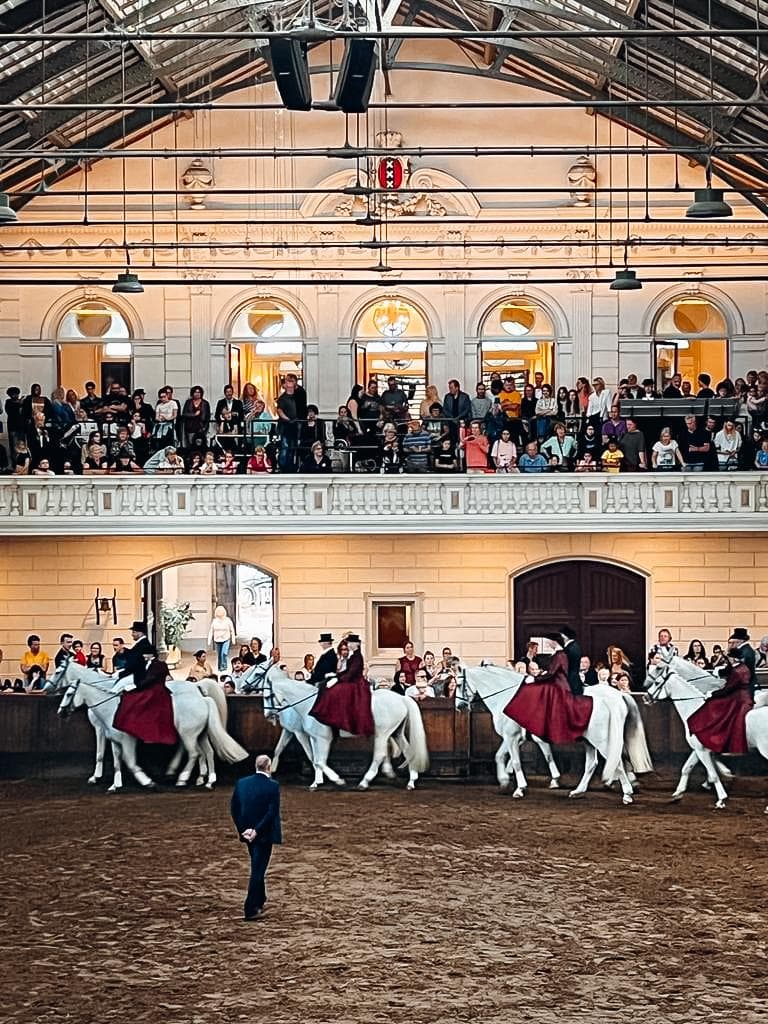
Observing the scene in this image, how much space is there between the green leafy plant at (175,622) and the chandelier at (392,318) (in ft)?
30.0

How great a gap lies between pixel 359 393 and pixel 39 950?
13.9 m

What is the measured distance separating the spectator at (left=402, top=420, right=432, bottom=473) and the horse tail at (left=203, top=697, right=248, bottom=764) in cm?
650

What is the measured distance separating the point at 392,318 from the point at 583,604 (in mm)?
5778

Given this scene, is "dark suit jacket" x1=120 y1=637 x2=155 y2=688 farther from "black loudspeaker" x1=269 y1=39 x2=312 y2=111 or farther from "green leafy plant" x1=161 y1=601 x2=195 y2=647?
"green leafy plant" x1=161 y1=601 x2=195 y2=647

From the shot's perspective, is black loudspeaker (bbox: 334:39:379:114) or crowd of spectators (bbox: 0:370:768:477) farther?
crowd of spectators (bbox: 0:370:768:477)

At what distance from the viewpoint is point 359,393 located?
79.7 feet

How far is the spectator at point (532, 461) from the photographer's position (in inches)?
909

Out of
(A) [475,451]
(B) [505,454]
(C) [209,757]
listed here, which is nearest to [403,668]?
(A) [475,451]

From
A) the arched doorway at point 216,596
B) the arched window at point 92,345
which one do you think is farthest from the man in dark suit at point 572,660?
the arched doorway at point 216,596

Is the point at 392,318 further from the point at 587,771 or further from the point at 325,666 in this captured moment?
the point at 587,771

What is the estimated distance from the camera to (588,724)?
16.7m

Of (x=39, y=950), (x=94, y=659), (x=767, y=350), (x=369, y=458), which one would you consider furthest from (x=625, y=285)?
(x=39, y=950)

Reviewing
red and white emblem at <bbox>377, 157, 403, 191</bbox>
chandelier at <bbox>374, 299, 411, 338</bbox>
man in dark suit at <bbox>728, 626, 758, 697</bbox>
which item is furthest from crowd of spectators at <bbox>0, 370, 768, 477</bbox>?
man in dark suit at <bbox>728, 626, 758, 697</bbox>

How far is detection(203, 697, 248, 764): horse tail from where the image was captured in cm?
1734
